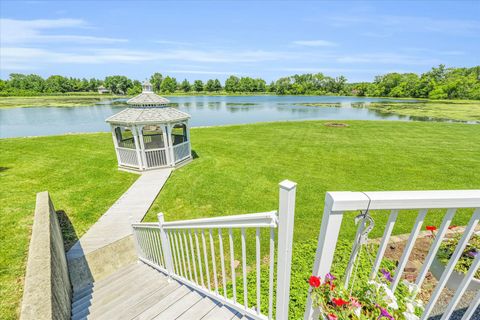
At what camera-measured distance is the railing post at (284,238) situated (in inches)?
50.3

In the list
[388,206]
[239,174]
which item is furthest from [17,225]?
[388,206]

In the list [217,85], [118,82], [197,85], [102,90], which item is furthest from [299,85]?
[102,90]

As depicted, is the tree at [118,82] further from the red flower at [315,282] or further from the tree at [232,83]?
the red flower at [315,282]

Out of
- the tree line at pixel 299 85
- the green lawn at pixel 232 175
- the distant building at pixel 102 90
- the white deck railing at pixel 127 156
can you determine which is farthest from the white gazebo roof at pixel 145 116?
the distant building at pixel 102 90

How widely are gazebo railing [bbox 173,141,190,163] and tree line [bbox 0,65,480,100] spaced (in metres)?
66.5

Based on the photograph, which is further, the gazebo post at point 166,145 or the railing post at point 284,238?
the gazebo post at point 166,145

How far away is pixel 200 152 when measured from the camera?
12.6 metres

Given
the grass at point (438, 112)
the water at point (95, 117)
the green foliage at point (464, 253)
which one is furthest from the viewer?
the grass at point (438, 112)

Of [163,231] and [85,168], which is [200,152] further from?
[163,231]

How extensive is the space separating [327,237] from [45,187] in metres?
9.79

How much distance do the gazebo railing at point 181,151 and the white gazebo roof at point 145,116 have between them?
1264 mm

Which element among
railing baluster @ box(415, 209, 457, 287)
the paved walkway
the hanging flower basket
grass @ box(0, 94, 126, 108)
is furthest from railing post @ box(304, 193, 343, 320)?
grass @ box(0, 94, 126, 108)

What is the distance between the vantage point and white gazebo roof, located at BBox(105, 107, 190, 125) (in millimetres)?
9059

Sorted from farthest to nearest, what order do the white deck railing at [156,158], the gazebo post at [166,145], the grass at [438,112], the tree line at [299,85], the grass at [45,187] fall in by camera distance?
the tree line at [299,85] < the grass at [438,112] < the white deck railing at [156,158] < the gazebo post at [166,145] < the grass at [45,187]
